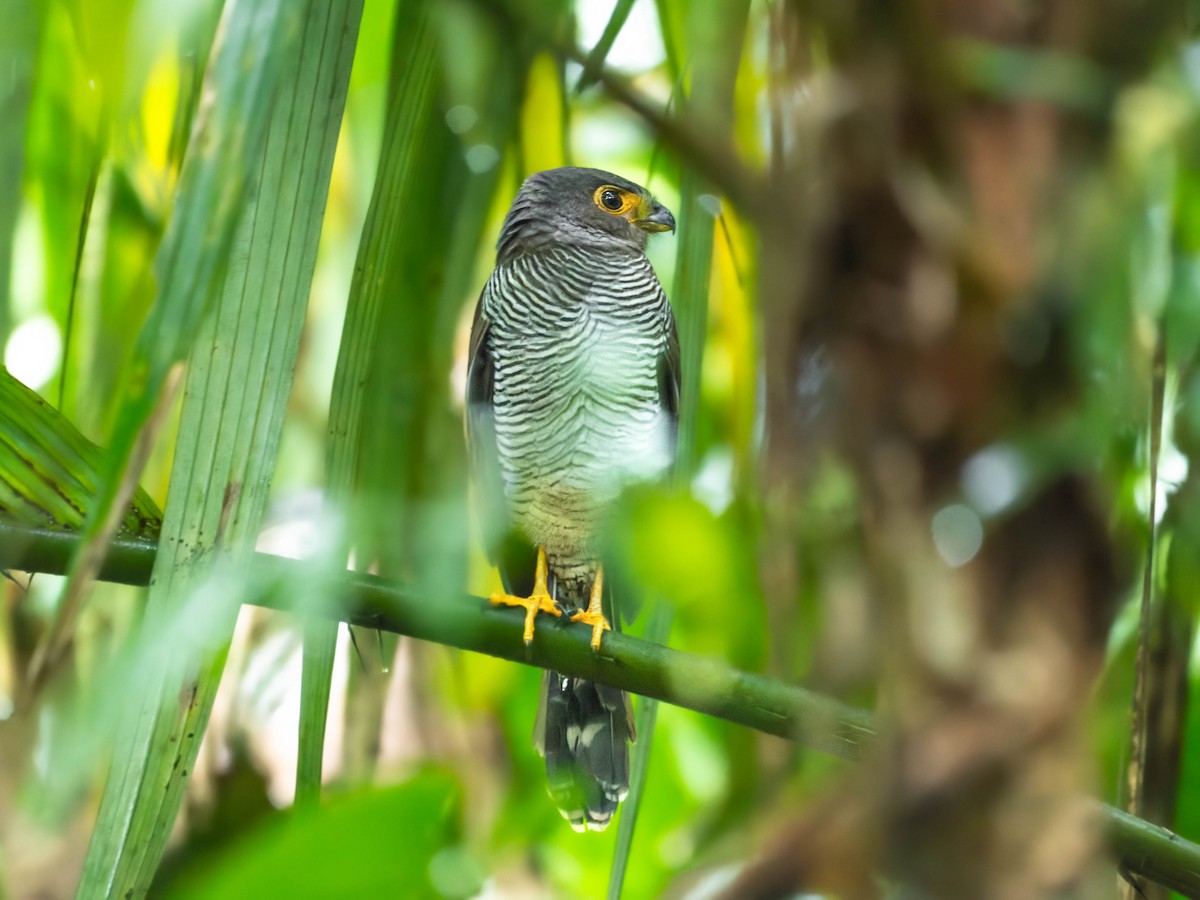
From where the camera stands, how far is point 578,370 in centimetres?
242

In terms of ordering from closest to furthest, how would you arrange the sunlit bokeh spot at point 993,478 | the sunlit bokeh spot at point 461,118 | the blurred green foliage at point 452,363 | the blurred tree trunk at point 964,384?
the blurred green foliage at point 452,363 → the sunlit bokeh spot at point 461,118 → the blurred tree trunk at point 964,384 → the sunlit bokeh spot at point 993,478

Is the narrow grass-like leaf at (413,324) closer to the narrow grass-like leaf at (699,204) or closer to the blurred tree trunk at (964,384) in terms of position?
the narrow grass-like leaf at (699,204)

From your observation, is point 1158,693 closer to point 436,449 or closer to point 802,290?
point 802,290

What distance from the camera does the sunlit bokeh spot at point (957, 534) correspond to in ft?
6.77

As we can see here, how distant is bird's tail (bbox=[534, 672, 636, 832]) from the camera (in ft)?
7.19

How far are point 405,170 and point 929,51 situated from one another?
1.30 meters

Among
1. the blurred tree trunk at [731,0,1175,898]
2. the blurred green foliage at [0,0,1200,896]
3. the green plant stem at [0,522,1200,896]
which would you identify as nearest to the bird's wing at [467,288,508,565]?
the blurred green foliage at [0,0,1200,896]

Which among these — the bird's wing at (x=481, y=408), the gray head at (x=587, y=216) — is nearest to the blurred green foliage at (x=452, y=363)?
the gray head at (x=587, y=216)

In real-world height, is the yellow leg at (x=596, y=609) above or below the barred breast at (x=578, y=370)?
below

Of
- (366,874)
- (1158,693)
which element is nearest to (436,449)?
(366,874)

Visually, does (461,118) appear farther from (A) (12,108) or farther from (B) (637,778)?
(B) (637,778)

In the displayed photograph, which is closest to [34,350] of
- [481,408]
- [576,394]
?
[481,408]

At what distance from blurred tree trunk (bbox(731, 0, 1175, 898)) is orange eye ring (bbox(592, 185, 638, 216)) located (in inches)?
13.4

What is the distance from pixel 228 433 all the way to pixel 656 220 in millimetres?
1341
